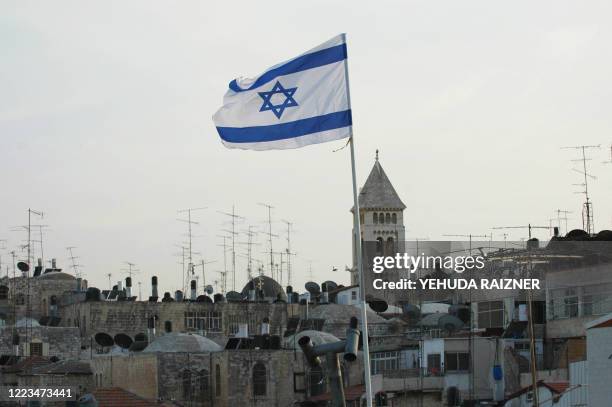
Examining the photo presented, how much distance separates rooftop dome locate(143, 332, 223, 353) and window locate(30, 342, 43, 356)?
578 inches

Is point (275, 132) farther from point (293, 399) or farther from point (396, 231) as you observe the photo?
point (396, 231)

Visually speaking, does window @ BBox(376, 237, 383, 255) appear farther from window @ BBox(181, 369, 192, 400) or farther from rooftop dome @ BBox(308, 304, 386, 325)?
window @ BBox(181, 369, 192, 400)

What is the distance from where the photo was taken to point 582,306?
54.8 m

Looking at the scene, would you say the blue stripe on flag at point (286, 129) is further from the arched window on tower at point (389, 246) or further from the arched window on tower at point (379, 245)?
the arched window on tower at point (379, 245)

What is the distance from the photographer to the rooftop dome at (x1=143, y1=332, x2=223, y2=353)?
64688 millimetres

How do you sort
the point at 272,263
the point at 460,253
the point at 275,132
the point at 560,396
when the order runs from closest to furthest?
the point at 275,132, the point at 560,396, the point at 460,253, the point at 272,263

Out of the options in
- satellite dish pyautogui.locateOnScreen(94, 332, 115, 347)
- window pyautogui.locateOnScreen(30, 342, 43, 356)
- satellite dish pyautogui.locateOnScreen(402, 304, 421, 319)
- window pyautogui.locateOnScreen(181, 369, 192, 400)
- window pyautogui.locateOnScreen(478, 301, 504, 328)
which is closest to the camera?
window pyautogui.locateOnScreen(478, 301, 504, 328)

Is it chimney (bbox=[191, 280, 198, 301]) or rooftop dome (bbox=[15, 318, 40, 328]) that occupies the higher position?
chimney (bbox=[191, 280, 198, 301])

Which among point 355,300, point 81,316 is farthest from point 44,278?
point 355,300

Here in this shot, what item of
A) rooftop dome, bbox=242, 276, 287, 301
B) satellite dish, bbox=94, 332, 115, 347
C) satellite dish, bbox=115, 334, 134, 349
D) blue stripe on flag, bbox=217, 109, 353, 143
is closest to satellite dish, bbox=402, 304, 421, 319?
satellite dish, bbox=115, 334, 134, 349

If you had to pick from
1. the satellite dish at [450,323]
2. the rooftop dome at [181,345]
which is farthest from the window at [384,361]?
the rooftop dome at [181,345]

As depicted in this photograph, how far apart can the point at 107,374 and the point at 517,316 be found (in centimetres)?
1753

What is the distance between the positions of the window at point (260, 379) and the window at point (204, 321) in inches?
840

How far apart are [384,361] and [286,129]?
39585mm
